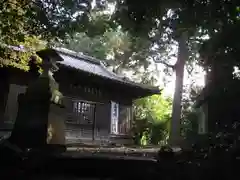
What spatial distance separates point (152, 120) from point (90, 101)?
39.6ft

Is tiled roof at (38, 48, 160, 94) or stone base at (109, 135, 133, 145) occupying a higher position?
tiled roof at (38, 48, 160, 94)

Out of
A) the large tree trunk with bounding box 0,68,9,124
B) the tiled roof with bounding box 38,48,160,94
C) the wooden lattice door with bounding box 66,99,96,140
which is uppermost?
the tiled roof with bounding box 38,48,160,94

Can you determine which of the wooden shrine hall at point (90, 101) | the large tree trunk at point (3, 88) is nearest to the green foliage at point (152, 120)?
the wooden shrine hall at point (90, 101)

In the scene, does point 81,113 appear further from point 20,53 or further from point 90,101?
point 20,53

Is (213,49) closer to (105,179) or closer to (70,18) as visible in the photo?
(105,179)

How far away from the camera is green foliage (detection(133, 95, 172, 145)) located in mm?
25250

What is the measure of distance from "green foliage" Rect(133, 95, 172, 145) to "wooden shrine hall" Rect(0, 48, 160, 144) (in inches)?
173

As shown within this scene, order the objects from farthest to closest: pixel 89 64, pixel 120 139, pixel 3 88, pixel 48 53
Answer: pixel 89 64 < pixel 120 139 < pixel 3 88 < pixel 48 53

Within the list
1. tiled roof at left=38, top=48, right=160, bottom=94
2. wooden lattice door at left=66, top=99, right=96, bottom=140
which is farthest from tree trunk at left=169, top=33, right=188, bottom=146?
wooden lattice door at left=66, top=99, right=96, bottom=140

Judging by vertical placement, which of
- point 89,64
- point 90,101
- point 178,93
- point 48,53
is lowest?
point 90,101

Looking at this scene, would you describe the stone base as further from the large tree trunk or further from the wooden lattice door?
the large tree trunk

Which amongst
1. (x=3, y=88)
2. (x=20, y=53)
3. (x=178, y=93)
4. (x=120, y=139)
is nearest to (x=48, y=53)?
(x=20, y=53)

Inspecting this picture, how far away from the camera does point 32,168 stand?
239 inches

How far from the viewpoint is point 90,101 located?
1750 cm
